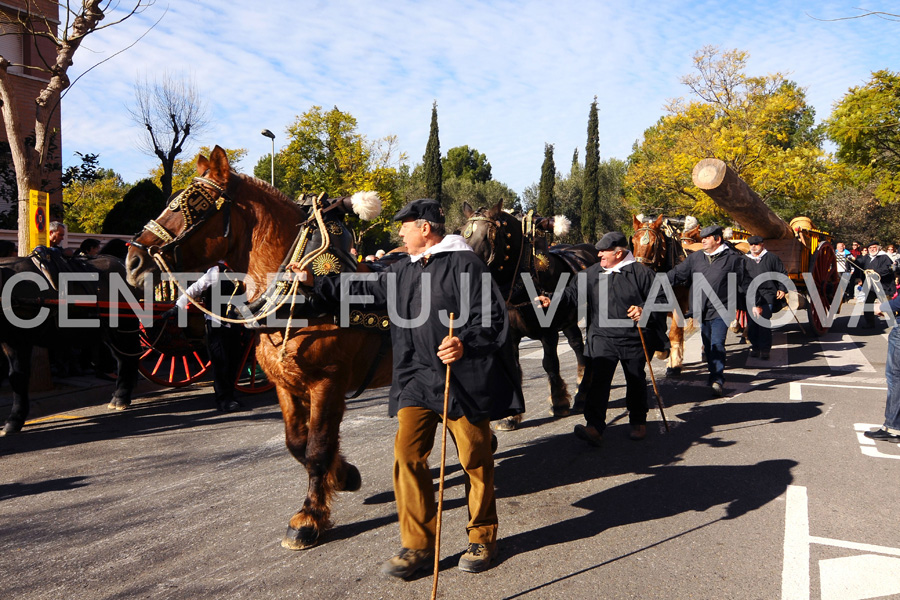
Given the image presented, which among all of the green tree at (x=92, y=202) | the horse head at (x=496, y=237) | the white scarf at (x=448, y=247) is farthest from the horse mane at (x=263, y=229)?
the green tree at (x=92, y=202)

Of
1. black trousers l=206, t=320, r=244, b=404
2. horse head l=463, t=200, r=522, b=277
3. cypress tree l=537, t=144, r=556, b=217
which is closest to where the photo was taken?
horse head l=463, t=200, r=522, b=277

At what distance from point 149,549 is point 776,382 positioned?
25.4 ft

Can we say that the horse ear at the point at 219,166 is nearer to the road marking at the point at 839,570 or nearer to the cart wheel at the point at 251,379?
the road marking at the point at 839,570

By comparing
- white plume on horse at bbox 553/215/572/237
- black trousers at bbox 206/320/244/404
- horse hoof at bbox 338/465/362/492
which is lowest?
horse hoof at bbox 338/465/362/492

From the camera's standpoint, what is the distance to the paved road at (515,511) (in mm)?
3461

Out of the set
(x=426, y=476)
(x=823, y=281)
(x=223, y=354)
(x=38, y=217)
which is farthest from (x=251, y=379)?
(x=823, y=281)

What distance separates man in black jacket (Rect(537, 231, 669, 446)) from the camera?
586 centimetres

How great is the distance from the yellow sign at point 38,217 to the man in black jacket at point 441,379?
6.10 metres

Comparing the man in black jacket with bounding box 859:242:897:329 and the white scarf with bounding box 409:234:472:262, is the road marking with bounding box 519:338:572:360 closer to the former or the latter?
the white scarf with bounding box 409:234:472:262

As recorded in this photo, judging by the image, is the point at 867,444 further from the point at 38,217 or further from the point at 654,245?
the point at 38,217

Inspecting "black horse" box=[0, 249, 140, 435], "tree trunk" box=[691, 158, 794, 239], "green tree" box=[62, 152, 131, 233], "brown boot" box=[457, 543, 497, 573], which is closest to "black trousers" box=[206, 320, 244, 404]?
"black horse" box=[0, 249, 140, 435]

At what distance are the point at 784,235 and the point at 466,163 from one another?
66121 millimetres

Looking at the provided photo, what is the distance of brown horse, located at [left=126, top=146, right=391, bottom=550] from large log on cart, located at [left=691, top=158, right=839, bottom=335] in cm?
731

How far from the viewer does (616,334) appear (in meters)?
5.99
